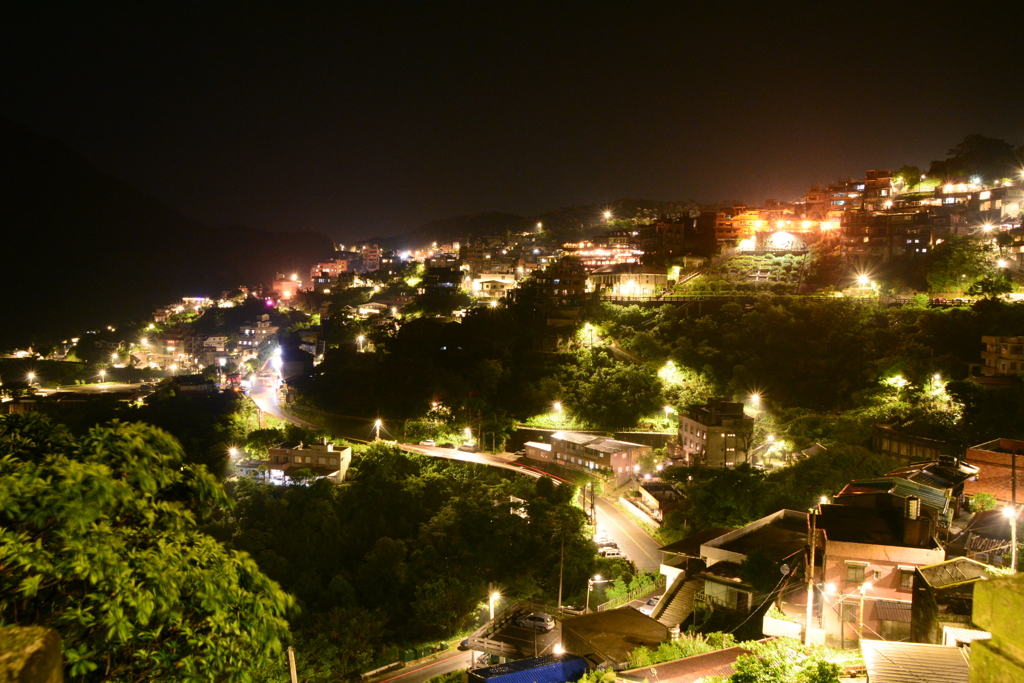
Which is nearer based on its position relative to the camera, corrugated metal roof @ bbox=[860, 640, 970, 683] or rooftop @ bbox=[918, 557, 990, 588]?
corrugated metal roof @ bbox=[860, 640, 970, 683]

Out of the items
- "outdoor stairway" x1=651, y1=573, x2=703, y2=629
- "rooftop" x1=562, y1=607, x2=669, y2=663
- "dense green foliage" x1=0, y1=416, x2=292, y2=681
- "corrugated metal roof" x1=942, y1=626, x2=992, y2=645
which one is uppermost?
"dense green foliage" x1=0, y1=416, x2=292, y2=681

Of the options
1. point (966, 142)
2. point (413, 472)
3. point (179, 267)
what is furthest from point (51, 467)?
point (179, 267)

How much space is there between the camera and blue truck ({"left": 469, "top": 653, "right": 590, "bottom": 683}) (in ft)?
21.1

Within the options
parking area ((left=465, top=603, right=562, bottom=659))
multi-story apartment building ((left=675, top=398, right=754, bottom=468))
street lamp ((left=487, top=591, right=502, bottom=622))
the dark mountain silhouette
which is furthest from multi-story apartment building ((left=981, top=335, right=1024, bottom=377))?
the dark mountain silhouette

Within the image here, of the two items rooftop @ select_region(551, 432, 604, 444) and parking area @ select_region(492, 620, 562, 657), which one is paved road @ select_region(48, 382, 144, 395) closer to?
rooftop @ select_region(551, 432, 604, 444)

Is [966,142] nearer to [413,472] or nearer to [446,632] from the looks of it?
[413,472]

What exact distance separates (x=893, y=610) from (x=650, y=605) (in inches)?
169

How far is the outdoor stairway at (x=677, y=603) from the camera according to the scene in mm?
8562

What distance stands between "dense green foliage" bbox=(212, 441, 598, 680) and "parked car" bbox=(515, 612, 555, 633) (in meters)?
1.65

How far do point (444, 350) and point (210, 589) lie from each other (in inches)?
767

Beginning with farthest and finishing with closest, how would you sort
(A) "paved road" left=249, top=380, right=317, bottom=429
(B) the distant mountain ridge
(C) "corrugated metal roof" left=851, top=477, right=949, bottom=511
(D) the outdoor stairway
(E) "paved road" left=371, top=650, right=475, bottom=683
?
1. (B) the distant mountain ridge
2. (A) "paved road" left=249, top=380, right=317, bottom=429
3. (E) "paved road" left=371, top=650, right=475, bottom=683
4. (D) the outdoor stairway
5. (C) "corrugated metal roof" left=851, top=477, right=949, bottom=511

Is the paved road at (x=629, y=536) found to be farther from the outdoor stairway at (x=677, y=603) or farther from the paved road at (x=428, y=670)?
the paved road at (x=428, y=670)

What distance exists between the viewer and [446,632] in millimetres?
10773

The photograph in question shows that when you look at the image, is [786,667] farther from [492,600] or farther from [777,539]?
[492,600]
